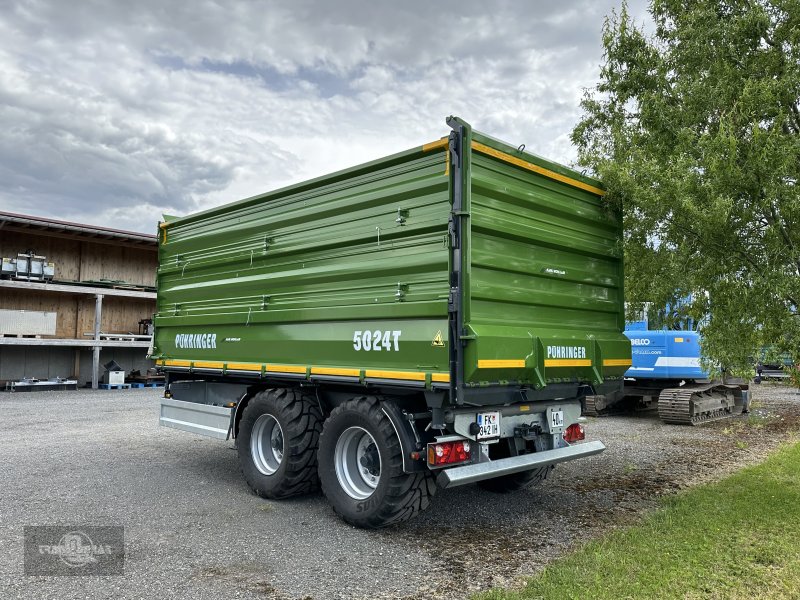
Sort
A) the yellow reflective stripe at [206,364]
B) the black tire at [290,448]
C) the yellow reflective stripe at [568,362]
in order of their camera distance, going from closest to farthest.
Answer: the yellow reflective stripe at [568,362] → the black tire at [290,448] → the yellow reflective stripe at [206,364]

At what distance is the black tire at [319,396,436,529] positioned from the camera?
4746 mm

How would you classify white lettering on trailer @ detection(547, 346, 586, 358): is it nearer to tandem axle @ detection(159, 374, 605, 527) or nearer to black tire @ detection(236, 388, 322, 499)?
tandem axle @ detection(159, 374, 605, 527)

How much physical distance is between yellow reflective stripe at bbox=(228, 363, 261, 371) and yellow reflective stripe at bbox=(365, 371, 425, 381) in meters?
1.70

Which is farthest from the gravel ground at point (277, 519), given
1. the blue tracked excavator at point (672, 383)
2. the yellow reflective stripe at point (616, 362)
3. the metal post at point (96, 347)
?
the metal post at point (96, 347)

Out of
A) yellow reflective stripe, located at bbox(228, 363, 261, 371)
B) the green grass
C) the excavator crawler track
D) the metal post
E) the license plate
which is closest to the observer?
the green grass

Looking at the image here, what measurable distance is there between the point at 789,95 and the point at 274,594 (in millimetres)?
5541

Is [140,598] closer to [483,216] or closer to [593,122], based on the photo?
[483,216]

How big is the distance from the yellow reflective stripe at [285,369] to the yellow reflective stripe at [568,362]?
219cm

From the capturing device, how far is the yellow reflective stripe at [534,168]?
4.88 m

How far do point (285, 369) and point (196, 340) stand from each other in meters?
1.96

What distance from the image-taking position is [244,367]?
6477 millimetres

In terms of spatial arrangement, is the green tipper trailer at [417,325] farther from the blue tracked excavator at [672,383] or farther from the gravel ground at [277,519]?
the blue tracked excavator at [672,383]

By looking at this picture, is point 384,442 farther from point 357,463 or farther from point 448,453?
point 357,463

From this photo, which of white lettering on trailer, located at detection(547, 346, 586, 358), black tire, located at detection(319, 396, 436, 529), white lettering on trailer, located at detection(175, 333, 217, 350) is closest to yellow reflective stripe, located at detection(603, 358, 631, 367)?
white lettering on trailer, located at detection(547, 346, 586, 358)
